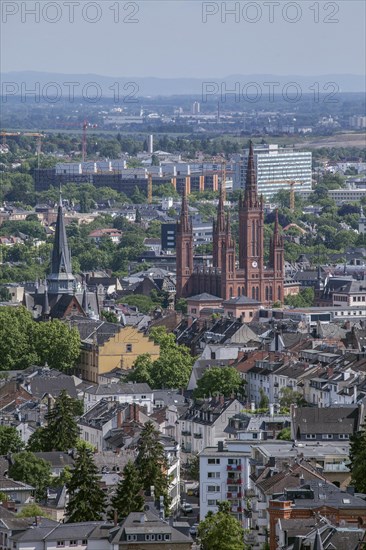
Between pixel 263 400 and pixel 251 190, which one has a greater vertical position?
pixel 251 190

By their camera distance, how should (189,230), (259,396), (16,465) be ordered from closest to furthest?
(16,465)
(259,396)
(189,230)

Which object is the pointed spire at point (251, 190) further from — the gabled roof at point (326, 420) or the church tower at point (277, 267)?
the gabled roof at point (326, 420)

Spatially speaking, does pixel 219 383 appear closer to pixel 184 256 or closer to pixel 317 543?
pixel 317 543

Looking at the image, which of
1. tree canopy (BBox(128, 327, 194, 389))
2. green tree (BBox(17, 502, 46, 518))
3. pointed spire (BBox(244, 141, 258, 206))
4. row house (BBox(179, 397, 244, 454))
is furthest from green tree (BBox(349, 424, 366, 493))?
pointed spire (BBox(244, 141, 258, 206))

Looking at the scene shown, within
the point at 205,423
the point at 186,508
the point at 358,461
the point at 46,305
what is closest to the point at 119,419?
the point at 205,423

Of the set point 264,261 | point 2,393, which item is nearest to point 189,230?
point 264,261

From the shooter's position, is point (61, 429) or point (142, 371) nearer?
point (61, 429)

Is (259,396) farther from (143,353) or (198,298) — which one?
(198,298)
